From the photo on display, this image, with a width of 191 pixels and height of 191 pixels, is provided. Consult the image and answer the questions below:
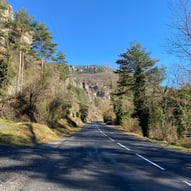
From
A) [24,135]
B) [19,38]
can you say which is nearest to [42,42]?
[19,38]

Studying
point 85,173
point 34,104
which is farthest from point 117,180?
point 34,104

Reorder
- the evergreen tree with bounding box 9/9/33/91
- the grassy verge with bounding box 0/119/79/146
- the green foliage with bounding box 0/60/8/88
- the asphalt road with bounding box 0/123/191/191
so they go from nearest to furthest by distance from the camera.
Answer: the asphalt road with bounding box 0/123/191/191 → the grassy verge with bounding box 0/119/79/146 → the green foliage with bounding box 0/60/8/88 → the evergreen tree with bounding box 9/9/33/91

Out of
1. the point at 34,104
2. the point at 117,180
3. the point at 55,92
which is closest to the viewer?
the point at 117,180

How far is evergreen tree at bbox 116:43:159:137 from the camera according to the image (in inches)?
1430

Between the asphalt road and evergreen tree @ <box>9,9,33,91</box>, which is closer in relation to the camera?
the asphalt road

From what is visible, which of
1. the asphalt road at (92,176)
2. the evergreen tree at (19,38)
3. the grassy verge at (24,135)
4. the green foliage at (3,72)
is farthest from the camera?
the evergreen tree at (19,38)

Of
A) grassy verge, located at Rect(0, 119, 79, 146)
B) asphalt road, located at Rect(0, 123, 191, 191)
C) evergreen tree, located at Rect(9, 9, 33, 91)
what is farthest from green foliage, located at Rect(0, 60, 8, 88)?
asphalt road, located at Rect(0, 123, 191, 191)

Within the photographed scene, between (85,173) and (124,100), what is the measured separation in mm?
48213

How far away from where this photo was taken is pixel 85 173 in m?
8.18

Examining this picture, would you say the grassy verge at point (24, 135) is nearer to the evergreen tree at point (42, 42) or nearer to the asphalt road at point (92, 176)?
the asphalt road at point (92, 176)

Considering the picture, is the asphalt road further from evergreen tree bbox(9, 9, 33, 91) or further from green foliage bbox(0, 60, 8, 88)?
evergreen tree bbox(9, 9, 33, 91)

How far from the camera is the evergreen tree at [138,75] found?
119ft

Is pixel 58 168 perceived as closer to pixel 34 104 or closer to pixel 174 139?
pixel 174 139

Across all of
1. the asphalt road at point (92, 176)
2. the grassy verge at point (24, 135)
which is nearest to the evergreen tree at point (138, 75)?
the grassy verge at point (24, 135)
